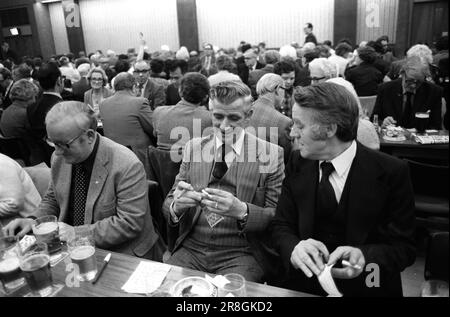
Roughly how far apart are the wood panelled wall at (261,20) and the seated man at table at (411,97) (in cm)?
831

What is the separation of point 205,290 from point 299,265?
0.36 meters

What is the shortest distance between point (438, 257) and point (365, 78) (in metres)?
5.09

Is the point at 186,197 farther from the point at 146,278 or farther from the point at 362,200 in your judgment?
the point at 362,200

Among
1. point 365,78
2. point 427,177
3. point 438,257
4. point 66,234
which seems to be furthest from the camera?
point 365,78

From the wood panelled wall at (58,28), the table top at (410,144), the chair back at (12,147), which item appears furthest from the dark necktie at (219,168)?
the wood panelled wall at (58,28)

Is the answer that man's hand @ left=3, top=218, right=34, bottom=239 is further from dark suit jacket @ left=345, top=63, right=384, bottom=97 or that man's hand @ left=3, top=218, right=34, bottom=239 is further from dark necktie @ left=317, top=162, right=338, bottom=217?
dark suit jacket @ left=345, top=63, right=384, bottom=97

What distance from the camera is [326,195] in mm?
1623

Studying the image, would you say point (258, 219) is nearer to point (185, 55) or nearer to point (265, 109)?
point (265, 109)

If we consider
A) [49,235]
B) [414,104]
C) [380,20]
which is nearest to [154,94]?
[414,104]

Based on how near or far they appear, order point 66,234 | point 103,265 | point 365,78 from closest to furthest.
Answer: point 103,265, point 66,234, point 365,78

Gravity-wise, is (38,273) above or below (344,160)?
below

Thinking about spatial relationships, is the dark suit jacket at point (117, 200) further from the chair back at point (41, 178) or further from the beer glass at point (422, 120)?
the beer glass at point (422, 120)

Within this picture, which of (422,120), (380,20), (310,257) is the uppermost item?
(380,20)

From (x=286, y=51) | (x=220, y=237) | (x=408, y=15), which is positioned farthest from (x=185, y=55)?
(x=220, y=237)
